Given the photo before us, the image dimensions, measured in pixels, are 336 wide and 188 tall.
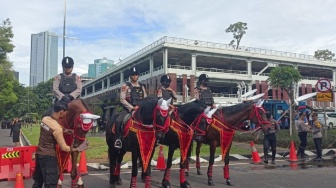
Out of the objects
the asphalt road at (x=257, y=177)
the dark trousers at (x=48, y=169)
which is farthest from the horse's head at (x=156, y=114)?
the asphalt road at (x=257, y=177)

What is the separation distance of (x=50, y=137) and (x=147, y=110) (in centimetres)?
226

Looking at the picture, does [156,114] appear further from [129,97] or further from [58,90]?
[58,90]

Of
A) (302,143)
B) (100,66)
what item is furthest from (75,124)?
(100,66)

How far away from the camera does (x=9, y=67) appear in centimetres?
3572

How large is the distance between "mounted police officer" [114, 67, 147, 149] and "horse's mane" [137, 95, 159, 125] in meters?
0.50

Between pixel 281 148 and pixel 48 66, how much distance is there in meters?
25.8

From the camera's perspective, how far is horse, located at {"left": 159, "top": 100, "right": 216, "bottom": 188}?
867cm

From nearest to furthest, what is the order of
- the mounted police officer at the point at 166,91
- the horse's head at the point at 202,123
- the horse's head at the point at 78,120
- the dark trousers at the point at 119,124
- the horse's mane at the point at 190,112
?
the horse's head at the point at 78,120 < the dark trousers at the point at 119,124 < the horse's head at the point at 202,123 < the horse's mane at the point at 190,112 < the mounted police officer at the point at 166,91

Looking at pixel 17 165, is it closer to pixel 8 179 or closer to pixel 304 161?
pixel 8 179

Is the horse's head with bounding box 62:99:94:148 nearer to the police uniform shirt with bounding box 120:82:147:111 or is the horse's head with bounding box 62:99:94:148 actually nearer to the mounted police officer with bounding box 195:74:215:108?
the police uniform shirt with bounding box 120:82:147:111

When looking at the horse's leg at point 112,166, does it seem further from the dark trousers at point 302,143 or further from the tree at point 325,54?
the tree at point 325,54

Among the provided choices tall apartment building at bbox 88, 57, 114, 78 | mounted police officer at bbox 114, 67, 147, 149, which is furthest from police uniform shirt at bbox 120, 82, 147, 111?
tall apartment building at bbox 88, 57, 114, 78

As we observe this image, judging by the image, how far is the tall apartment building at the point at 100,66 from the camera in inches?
2694

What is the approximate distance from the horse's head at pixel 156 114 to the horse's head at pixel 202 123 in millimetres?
1747
